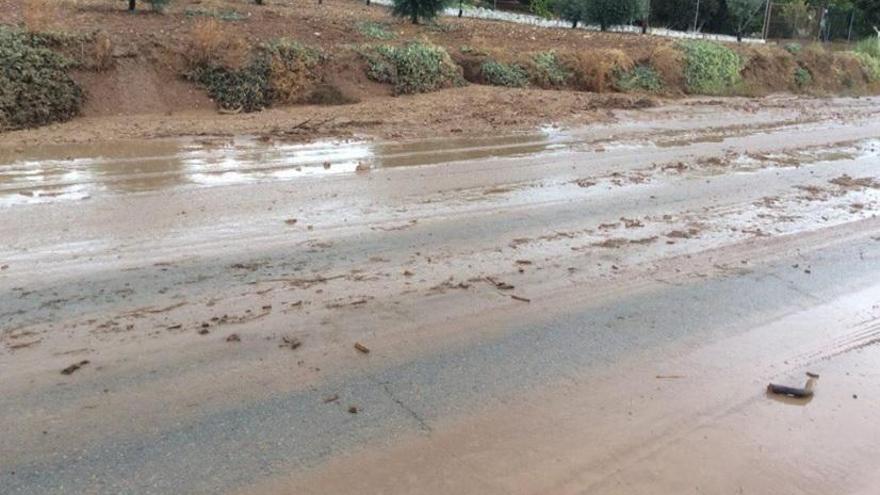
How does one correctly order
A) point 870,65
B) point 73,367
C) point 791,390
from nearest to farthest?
point 73,367 → point 791,390 → point 870,65

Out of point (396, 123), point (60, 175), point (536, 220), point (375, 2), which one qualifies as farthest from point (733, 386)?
point (375, 2)

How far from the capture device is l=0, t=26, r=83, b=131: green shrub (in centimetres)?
1247

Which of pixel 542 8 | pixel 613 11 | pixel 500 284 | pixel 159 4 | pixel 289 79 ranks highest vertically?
pixel 542 8

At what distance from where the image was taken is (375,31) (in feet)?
65.8

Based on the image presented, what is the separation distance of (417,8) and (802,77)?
15.2 meters

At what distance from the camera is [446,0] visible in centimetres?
2266

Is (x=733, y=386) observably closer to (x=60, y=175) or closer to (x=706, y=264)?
(x=706, y=264)

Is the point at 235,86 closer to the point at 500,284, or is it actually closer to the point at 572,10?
the point at 500,284

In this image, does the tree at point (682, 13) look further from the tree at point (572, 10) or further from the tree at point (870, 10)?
the tree at point (870, 10)

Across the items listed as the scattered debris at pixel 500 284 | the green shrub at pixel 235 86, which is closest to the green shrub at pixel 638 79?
the green shrub at pixel 235 86

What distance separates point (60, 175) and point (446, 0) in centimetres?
1534

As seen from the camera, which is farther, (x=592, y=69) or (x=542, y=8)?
(x=542, y=8)

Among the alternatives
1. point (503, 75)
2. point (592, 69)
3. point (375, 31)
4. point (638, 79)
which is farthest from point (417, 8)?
point (638, 79)

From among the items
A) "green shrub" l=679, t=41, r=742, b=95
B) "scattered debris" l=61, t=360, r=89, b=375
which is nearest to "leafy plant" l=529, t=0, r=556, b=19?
"green shrub" l=679, t=41, r=742, b=95
